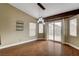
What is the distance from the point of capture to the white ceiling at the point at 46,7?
2959 millimetres

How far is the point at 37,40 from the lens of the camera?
10.3 feet

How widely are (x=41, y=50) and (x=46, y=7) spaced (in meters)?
1.16

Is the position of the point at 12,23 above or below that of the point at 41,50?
above

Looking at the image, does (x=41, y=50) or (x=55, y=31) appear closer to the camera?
(x=41, y=50)

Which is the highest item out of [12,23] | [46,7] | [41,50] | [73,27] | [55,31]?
[46,7]

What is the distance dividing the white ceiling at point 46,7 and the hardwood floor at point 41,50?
795 mm

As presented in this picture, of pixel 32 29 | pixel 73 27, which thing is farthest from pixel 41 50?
pixel 73 27

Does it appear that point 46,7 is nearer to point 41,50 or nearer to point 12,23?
point 12,23

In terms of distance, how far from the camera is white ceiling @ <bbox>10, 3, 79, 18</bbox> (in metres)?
2.96

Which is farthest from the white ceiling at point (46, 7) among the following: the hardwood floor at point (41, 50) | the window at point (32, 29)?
the hardwood floor at point (41, 50)

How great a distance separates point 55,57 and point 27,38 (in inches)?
35.8

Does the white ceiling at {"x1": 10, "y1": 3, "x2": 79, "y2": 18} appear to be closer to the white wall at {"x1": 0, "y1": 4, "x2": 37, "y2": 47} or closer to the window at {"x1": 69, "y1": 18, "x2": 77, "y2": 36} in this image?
the white wall at {"x1": 0, "y1": 4, "x2": 37, "y2": 47}

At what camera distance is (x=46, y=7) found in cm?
305

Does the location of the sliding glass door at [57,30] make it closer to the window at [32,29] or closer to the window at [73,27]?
the window at [73,27]
